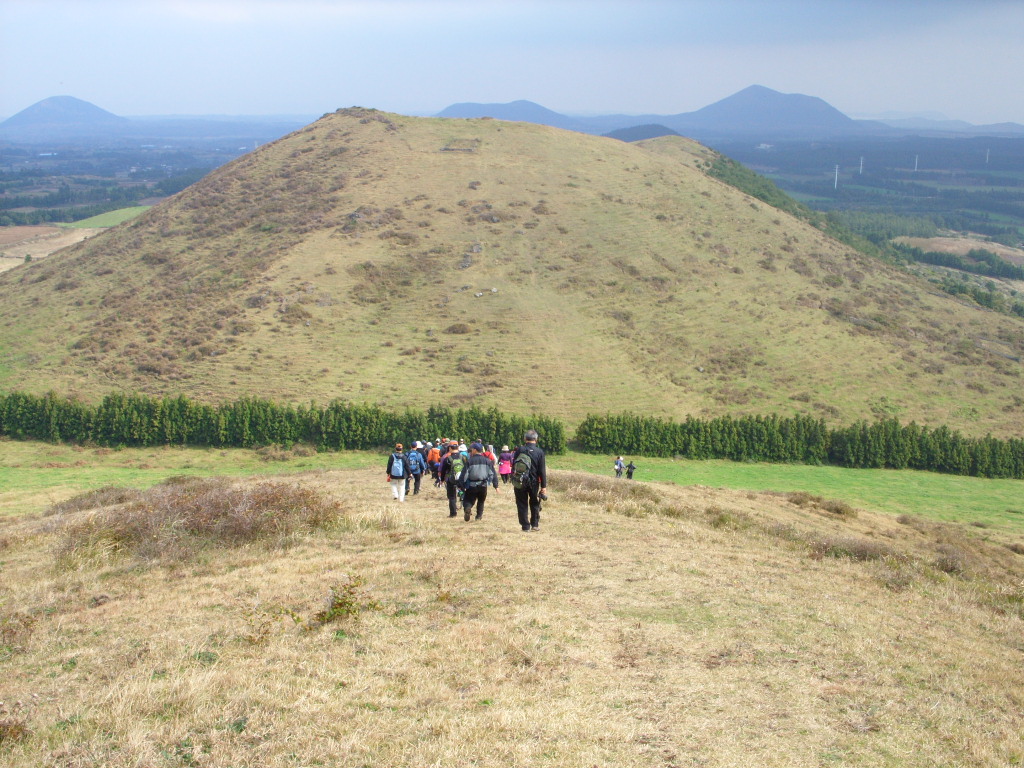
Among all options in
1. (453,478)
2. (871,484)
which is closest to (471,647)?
(453,478)

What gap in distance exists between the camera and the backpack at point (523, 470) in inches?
584

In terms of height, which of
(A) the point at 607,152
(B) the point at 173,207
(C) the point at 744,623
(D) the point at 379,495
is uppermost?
(A) the point at 607,152

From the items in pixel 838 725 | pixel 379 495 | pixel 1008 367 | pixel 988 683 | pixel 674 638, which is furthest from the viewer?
pixel 1008 367

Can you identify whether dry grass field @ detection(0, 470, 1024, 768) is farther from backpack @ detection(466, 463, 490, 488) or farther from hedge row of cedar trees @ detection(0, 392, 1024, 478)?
hedge row of cedar trees @ detection(0, 392, 1024, 478)

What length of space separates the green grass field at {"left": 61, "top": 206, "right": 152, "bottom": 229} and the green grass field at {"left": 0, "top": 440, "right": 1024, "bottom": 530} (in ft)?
424

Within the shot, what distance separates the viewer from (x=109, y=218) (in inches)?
6811

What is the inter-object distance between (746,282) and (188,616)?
77714mm

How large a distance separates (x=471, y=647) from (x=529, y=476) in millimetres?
6093

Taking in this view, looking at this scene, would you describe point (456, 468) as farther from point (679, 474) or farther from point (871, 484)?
point (871, 484)

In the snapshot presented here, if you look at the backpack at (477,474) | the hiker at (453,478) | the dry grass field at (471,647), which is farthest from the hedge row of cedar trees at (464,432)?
the dry grass field at (471,647)

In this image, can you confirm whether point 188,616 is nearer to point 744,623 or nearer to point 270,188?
point 744,623

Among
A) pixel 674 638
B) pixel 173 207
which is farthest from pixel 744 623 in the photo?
pixel 173 207

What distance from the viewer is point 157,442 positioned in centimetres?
5084

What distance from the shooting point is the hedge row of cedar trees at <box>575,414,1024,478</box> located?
53812 mm
